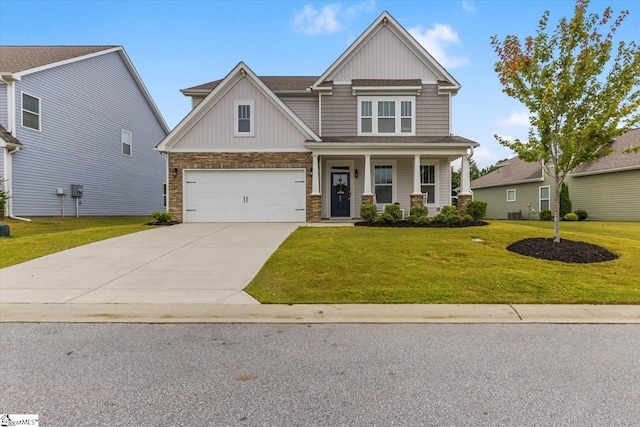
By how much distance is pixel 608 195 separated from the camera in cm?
1964

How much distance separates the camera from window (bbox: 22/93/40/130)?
14992mm

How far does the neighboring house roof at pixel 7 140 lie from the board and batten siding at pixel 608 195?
1100 inches

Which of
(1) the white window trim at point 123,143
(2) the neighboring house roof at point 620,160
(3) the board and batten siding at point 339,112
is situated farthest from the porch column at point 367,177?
(1) the white window trim at point 123,143

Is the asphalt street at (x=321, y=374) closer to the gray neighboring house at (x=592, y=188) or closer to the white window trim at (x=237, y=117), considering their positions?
the white window trim at (x=237, y=117)

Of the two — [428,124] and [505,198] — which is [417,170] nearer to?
[428,124]

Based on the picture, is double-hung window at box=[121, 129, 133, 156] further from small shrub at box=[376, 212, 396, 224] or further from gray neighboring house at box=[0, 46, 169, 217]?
small shrub at box=[376, 212, 396, 224]

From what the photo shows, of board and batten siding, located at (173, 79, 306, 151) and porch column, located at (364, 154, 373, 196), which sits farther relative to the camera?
board and batten siding, located at (173, 79, 306, 151)

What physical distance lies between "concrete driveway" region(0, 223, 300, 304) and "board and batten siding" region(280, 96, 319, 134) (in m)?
8.21

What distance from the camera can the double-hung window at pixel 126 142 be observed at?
2127cm

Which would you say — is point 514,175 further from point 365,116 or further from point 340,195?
point 340,195

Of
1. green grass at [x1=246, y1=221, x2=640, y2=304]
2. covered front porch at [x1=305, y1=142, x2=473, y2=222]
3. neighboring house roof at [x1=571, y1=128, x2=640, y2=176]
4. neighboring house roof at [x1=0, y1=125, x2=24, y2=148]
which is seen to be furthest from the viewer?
neighboring house roof at [x1=571, y1=128, x2=640, y2=176]

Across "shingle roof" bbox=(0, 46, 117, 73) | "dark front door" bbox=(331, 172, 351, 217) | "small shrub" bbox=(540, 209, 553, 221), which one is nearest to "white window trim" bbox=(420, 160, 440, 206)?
"dark front door" bbox=(331, 172, 351, 217)

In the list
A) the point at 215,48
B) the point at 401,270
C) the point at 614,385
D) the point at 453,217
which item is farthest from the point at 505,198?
the point at 614,385

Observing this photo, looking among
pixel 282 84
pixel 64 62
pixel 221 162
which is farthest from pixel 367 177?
pixel 64 62
